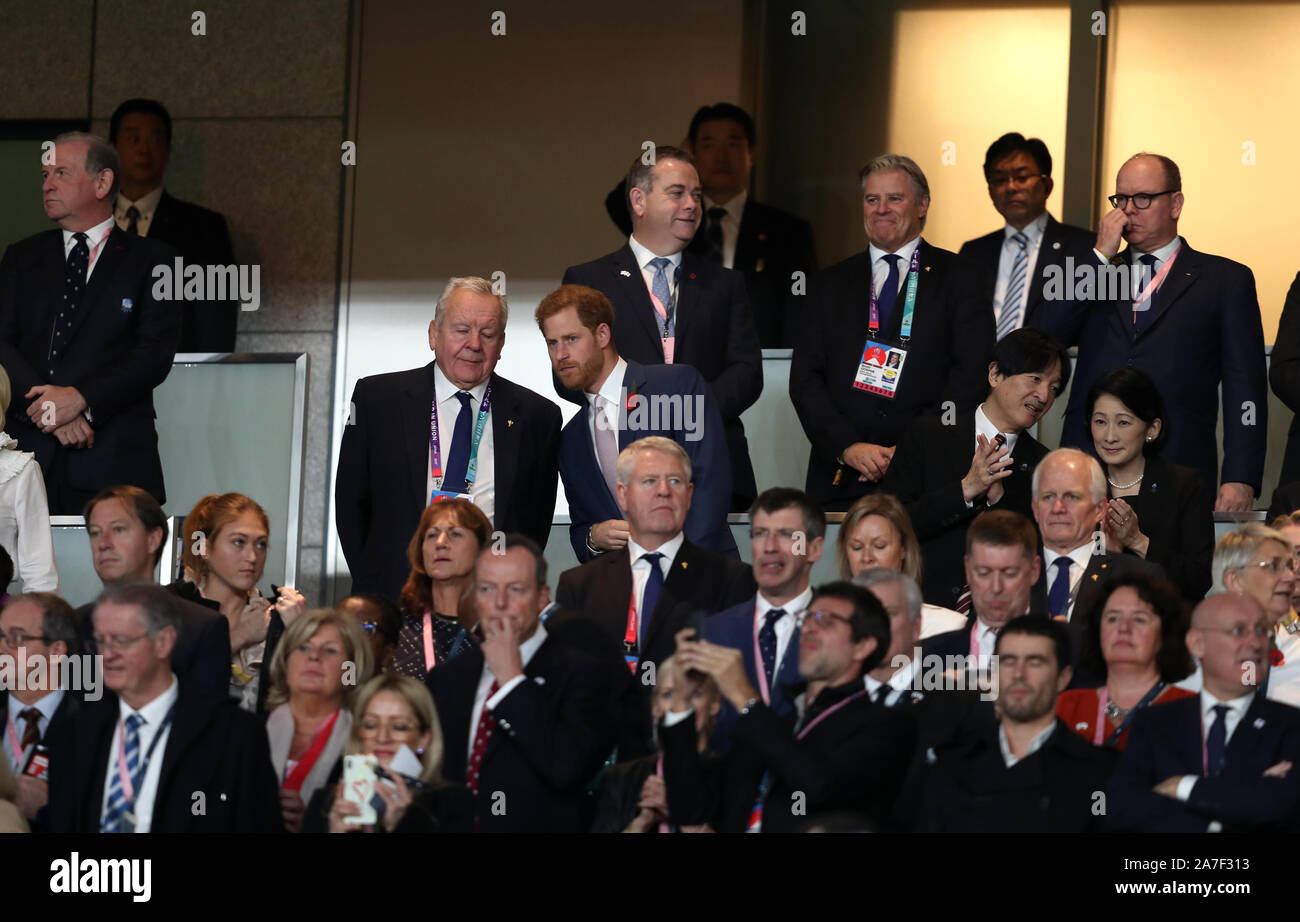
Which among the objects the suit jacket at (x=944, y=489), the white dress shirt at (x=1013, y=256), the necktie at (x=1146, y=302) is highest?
the white dress shirt at (x=1013, y=256)

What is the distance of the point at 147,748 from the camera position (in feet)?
15.8

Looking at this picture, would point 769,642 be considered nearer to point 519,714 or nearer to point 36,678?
point 519,714

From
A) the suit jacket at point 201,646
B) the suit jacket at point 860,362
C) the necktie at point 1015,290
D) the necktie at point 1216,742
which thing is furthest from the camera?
the necktie at point 1015,290

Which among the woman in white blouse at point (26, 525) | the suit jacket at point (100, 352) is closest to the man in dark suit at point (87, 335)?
the suit jacket at point (100, 352)

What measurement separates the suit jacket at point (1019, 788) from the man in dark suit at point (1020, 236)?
2863 mm

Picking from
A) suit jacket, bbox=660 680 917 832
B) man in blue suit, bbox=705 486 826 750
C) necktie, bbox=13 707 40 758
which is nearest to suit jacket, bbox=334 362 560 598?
man in blue suit, bbox=705 486 826 750

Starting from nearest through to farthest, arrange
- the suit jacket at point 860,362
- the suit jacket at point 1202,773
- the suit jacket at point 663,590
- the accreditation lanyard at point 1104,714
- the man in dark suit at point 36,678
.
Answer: the suit jacket at point 1202,773 → the accreditation lanyard at point 1104,714 → the man in dark suit at point 36,678 → the suit jacket at point 663,590 → the suit jacket at point 860,362

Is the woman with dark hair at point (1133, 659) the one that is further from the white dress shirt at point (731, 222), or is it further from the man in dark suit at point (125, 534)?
the white dress shirt at point (731, 222)

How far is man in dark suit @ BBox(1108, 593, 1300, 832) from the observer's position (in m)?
4.52

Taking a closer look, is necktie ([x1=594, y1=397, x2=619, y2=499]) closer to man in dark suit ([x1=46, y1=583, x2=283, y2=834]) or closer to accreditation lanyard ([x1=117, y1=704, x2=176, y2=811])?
man in dark suit ([x1=46, y1=583, x2=283, y2=834])

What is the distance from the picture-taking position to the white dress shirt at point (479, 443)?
6.20 meters

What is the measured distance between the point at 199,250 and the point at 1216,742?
4.88 m

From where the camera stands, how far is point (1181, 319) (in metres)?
6.58
